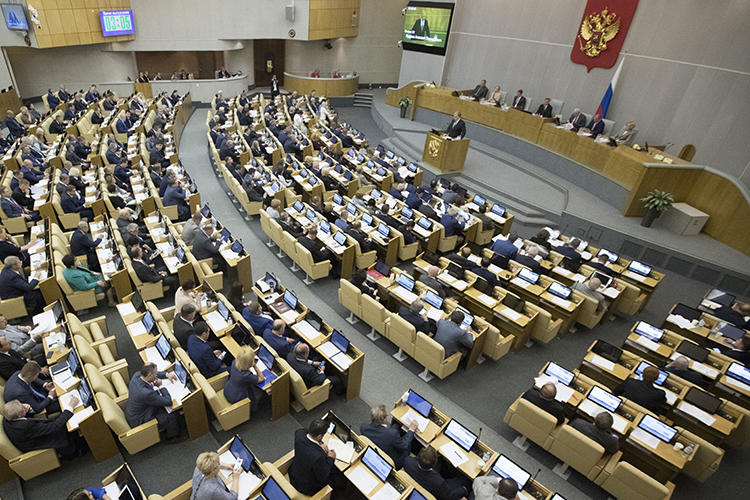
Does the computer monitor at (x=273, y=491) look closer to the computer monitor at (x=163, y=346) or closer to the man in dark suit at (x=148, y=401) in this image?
the man in dark suit at (x=148, y=401)

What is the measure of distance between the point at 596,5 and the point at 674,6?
255 centimetres

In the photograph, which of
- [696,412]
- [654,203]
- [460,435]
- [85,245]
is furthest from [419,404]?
[654,203]

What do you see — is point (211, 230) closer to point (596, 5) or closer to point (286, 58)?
point (596, 5)

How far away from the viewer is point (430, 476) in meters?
4.27

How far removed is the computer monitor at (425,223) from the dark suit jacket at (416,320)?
3.35 m

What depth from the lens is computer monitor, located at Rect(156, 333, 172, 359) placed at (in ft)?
17.9

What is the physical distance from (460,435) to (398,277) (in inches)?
127

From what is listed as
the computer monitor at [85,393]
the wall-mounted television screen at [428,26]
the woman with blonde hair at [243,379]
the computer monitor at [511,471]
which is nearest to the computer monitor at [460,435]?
the computer monitor at [511,471]

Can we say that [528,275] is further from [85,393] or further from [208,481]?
[85,393]

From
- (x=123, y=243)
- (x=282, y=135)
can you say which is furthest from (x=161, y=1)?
(x=123, y=243)

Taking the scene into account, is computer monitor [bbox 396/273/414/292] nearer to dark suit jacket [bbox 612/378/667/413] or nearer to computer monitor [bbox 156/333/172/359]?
dark suit jacket [bbox 612/378/667/413]

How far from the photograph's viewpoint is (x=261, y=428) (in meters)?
5.54

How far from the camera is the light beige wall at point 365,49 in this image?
24.1m

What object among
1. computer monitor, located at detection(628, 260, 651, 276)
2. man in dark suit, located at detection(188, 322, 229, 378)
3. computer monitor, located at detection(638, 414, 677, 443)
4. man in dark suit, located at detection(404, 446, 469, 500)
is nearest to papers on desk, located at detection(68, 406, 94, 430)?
man in dark suit, located at detection(188, 322, 229, 378)
